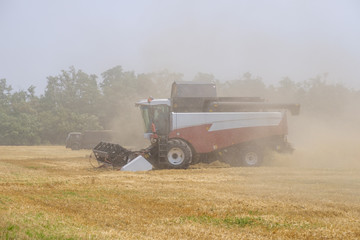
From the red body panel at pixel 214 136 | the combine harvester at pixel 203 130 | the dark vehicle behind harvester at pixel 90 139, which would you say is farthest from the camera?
the dark vehicle behind harvester at pixel 90 139

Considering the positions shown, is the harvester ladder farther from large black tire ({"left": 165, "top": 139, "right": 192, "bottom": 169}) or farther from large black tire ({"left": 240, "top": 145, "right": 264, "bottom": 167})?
large black tire ({"left": 240, "top": 145, "right": 264, "bottom": 167})

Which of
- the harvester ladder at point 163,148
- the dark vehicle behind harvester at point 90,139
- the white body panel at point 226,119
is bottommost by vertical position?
the dark vehicle behind harvester at point 90,139

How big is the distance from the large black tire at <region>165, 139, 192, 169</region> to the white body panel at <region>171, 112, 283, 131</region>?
78cm

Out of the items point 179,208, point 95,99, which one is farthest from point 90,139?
point 179,208

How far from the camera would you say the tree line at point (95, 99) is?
4841 centimetres

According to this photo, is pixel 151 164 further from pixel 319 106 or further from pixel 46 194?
pixel 319 106

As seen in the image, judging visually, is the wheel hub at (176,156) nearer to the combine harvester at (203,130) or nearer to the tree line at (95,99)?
the combine harvester at (203,130)

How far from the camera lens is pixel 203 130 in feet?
60.0

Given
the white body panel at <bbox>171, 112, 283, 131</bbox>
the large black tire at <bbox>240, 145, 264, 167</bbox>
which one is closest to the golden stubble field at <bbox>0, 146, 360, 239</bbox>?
the white body panel at <bbox>171, 112, 283, 131</bbox>

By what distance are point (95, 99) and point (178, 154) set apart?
53.1 m

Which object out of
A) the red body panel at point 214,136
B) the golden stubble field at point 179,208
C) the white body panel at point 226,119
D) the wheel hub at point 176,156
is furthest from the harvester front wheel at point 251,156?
the golden stubble field at point 179,208

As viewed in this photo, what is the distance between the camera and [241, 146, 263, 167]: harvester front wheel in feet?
62.0

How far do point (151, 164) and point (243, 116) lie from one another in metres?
4.47

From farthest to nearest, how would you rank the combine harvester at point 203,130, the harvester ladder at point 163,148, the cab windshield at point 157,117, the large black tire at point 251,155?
the large black tire at point 251,155 < the cab windshield at point 157,117 < the combine harvester at point 203,130 < the harvester ladder at point 163,148
